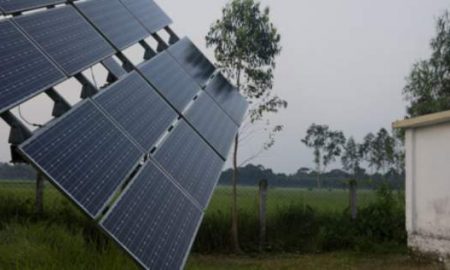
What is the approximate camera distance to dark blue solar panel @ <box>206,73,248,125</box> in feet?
21.7

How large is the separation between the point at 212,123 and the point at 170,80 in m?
0.66

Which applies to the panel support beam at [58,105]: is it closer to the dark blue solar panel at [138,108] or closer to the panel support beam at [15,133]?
the dark blue solar panel at [138,108]

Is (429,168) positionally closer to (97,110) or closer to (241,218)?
(241,218)

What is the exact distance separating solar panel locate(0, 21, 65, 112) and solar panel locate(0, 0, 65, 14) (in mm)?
161

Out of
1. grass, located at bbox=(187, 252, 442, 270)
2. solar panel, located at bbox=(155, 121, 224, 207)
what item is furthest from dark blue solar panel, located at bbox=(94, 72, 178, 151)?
grass, located at bbox=(187, 252, 442, 270)

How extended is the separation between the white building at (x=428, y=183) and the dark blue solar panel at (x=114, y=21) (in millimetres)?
6417

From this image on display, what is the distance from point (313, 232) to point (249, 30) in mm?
4965

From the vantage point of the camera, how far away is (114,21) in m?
4.99

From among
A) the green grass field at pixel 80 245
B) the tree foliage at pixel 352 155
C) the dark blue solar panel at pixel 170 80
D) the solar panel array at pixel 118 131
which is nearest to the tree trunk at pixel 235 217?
the green grass field at pixel 80 245

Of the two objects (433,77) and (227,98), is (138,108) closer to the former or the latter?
(227,98)

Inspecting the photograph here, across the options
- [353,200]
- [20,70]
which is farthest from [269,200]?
[20,70]

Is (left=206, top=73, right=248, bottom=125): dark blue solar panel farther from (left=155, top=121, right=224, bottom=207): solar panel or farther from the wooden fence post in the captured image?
the wooden fence post

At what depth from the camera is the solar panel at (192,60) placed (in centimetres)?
642

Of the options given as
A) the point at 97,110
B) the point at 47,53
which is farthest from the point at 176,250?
the point at 47,53
